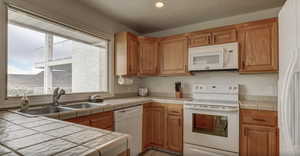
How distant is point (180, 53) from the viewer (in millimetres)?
2871

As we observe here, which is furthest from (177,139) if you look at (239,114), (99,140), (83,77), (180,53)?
(99,140)

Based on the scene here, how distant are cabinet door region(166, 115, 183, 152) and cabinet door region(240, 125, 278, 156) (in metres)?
0.87

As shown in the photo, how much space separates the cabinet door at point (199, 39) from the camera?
2.61m

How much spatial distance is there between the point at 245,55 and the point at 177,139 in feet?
5.59

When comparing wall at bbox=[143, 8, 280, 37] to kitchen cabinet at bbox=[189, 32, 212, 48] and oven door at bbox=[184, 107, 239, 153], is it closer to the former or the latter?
kitchen cabinet at bbox=[189, 32, 212, 48]

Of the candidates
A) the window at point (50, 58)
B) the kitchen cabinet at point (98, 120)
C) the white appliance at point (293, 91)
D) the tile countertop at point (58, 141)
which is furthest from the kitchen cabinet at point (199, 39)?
the tile countertop at point (58, 141)

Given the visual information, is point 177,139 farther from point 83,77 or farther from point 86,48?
point 86,48

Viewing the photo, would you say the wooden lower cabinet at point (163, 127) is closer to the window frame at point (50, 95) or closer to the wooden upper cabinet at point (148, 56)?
the wooden upper cabinet at point (148, 56)

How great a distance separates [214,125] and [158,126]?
0.93 m

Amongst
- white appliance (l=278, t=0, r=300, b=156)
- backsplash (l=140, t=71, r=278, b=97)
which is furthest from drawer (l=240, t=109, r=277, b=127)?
white appliance (l=278, t=0, r=300, b=156)

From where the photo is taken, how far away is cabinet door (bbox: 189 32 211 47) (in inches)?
103

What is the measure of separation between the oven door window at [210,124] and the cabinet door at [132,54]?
1.38 meters

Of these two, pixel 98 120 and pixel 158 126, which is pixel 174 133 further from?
pixel 98 120

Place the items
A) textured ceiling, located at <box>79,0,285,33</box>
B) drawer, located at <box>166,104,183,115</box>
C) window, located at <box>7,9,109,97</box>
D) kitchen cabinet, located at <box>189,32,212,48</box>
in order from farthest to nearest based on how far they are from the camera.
Result: kitchen cabinet, located at <box>189,32,212,48</box> < drawer, located at <box>166,104,183,115</box> < textured ceiling, located at <box>79,0,285,33</box> < window, located at <box>7,9,109,97</box>
